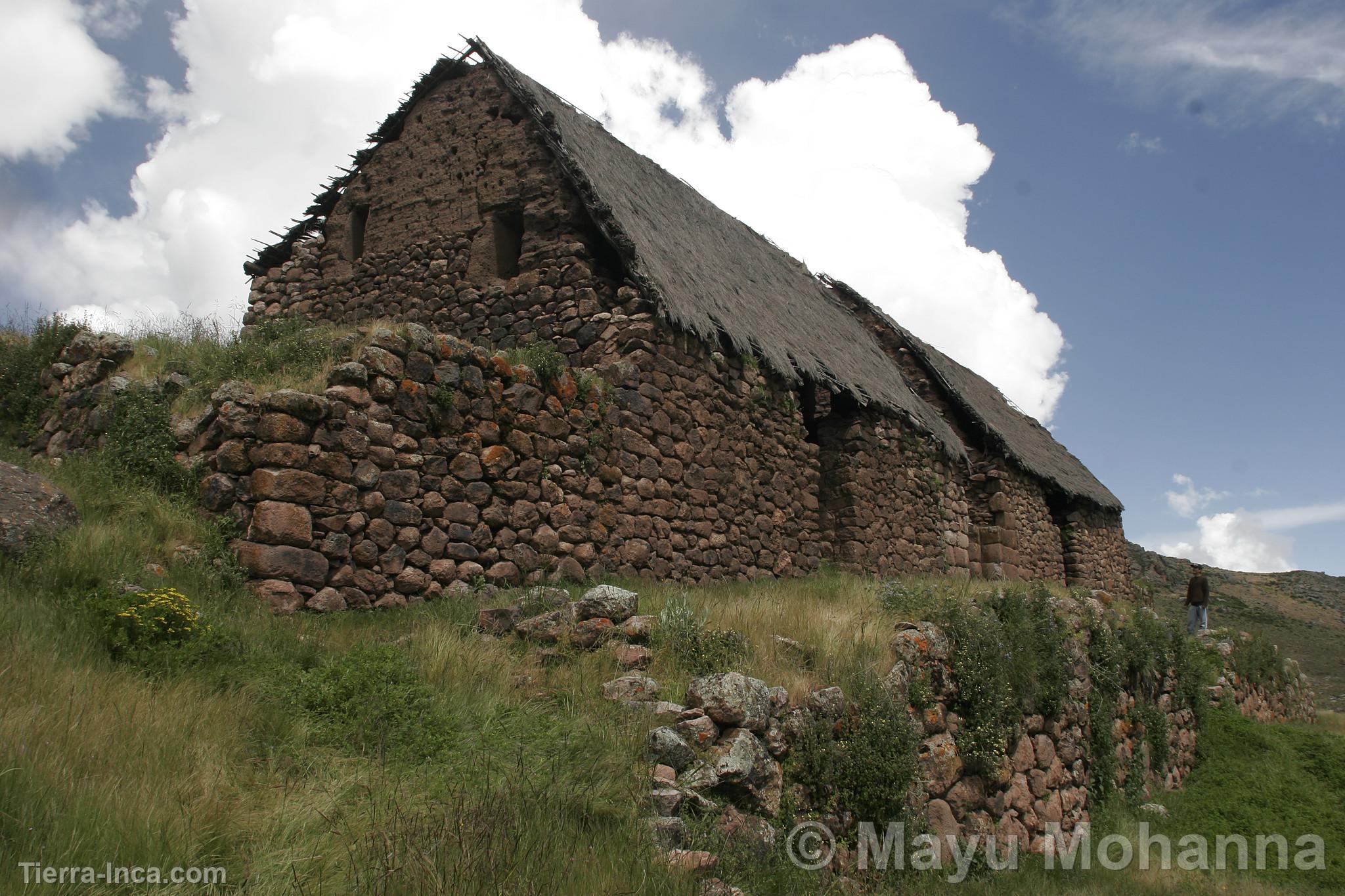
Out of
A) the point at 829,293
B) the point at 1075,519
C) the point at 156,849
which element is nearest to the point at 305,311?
the point at 156,849

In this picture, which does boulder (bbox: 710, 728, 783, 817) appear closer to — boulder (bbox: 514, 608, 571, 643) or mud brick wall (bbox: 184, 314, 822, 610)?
boulder (bbox: 514, 608, 571, 643)

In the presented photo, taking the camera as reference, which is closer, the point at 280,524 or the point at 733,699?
the point at 733,699

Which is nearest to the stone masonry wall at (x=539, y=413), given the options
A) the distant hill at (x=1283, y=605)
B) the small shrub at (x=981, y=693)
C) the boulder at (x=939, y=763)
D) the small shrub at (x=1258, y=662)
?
the small shrub at (x=981, y=693)

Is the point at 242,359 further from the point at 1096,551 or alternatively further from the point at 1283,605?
the point at 1283,605

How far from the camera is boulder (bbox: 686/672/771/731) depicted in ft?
15.5

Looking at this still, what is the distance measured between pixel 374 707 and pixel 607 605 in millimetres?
1936

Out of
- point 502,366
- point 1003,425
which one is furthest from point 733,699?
point 1003,425

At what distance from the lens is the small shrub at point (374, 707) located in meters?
4.06

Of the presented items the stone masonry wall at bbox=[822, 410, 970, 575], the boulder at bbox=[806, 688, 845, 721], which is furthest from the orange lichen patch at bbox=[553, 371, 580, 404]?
the stone masonry wall at bbox=[822, 410, 970, 575]

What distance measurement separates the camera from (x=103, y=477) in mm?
5973

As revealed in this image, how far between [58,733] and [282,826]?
975mm

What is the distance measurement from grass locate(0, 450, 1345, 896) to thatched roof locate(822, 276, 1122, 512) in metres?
10.8

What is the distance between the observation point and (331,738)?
404cm

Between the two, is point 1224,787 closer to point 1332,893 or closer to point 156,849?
point 1332,893
